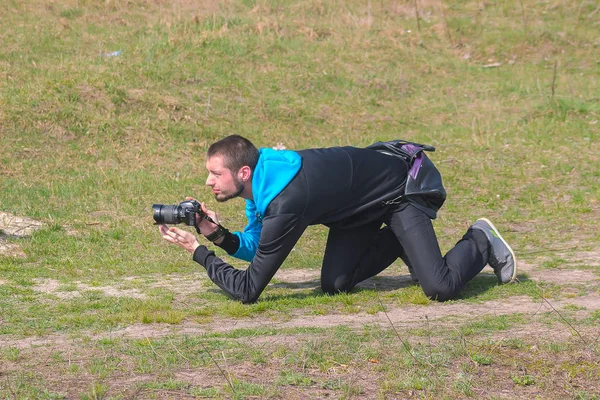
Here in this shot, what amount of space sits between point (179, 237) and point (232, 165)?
763mm

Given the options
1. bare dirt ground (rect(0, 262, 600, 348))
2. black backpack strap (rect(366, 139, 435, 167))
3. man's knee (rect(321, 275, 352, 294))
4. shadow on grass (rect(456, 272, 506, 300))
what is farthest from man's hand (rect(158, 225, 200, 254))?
shadow on grass (rect(456, 272, 506, 300))

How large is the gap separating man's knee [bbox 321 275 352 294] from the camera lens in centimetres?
126

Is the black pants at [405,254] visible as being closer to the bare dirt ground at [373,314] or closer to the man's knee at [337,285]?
the man's knee at [337,285]

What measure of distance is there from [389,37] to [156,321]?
1217 cm

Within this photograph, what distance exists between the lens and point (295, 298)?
643cm

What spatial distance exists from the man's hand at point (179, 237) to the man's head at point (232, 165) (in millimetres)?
490

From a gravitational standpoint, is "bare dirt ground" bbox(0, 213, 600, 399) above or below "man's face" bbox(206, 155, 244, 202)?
below

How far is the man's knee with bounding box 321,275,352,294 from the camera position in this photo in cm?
645

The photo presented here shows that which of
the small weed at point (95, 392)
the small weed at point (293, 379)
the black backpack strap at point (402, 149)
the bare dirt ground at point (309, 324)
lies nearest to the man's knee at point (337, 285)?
the bare dirt ground at point (309, 324)

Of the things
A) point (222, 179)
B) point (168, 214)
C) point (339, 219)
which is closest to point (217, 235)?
point (168, 214)

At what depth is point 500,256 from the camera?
258 inches

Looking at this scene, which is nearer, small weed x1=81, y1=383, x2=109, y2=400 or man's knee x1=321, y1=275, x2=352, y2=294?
small weed x1=81, y1=383, x2=109, y2=400

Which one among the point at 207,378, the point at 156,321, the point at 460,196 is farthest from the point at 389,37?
the point at 207,378

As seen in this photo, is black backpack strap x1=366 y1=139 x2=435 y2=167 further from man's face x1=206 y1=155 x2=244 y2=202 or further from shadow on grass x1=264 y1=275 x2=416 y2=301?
man's face x1=206 y1=155 x2=244 y2=202
